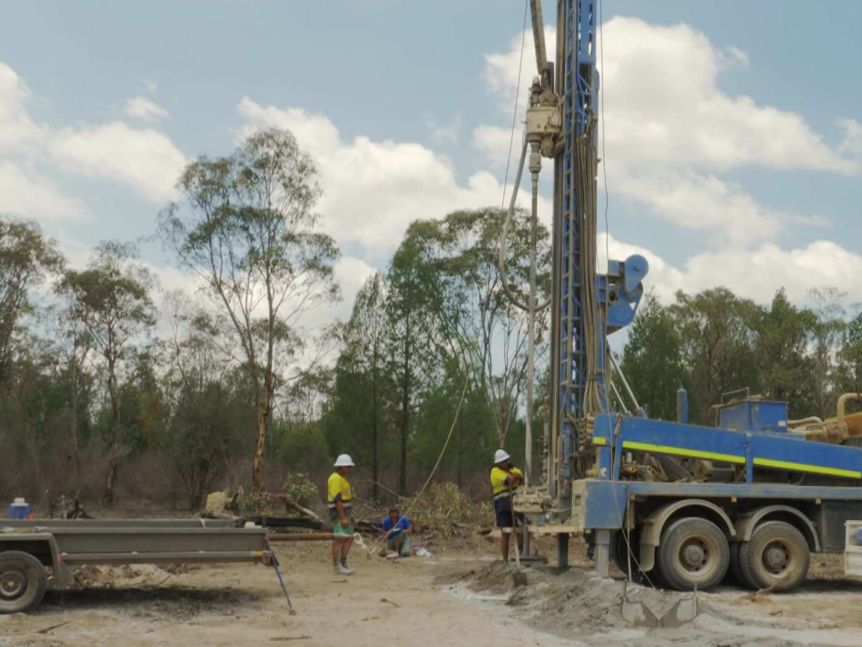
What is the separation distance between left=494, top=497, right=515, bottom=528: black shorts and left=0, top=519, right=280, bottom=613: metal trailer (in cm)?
439

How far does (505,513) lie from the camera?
1459 cm

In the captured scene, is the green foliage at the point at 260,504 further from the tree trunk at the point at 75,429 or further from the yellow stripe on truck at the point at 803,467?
the yellow stripe on truck at the point at 803,467

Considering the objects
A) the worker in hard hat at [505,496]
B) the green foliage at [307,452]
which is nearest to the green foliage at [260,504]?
the green foliage at [307,452]

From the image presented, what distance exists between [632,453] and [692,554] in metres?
1.64

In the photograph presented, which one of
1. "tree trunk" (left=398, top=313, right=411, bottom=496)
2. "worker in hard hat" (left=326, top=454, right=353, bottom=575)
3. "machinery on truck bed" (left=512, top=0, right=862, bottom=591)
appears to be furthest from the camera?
"tree trunk" (left=398, top=313, right=411, bottom=496)

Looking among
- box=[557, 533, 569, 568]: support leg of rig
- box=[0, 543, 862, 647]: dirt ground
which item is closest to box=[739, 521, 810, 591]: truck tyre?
box=[0, 543, 862, 647]: dirt ground

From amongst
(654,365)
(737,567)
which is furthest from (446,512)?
(654,365)

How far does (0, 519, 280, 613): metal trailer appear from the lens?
10.1 meters

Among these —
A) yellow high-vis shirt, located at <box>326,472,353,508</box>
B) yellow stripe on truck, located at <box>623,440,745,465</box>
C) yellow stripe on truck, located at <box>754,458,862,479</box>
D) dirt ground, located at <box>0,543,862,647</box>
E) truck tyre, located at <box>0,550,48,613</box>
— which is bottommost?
dirt ground, located at <box>0,543,862,647</box>

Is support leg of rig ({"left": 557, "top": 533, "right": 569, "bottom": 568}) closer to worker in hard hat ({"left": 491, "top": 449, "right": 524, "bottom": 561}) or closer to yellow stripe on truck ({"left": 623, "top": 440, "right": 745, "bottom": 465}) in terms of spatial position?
worker in hard hat ({"left": 491, "top": 449, "right": 524, "bottom": 561})

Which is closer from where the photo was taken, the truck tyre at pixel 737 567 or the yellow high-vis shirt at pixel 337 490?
the truck tyre at pixel 737 567

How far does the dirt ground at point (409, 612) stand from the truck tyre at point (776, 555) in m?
0.27

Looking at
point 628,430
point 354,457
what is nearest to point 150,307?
point 354,457

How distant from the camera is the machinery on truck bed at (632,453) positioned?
1270 cm
